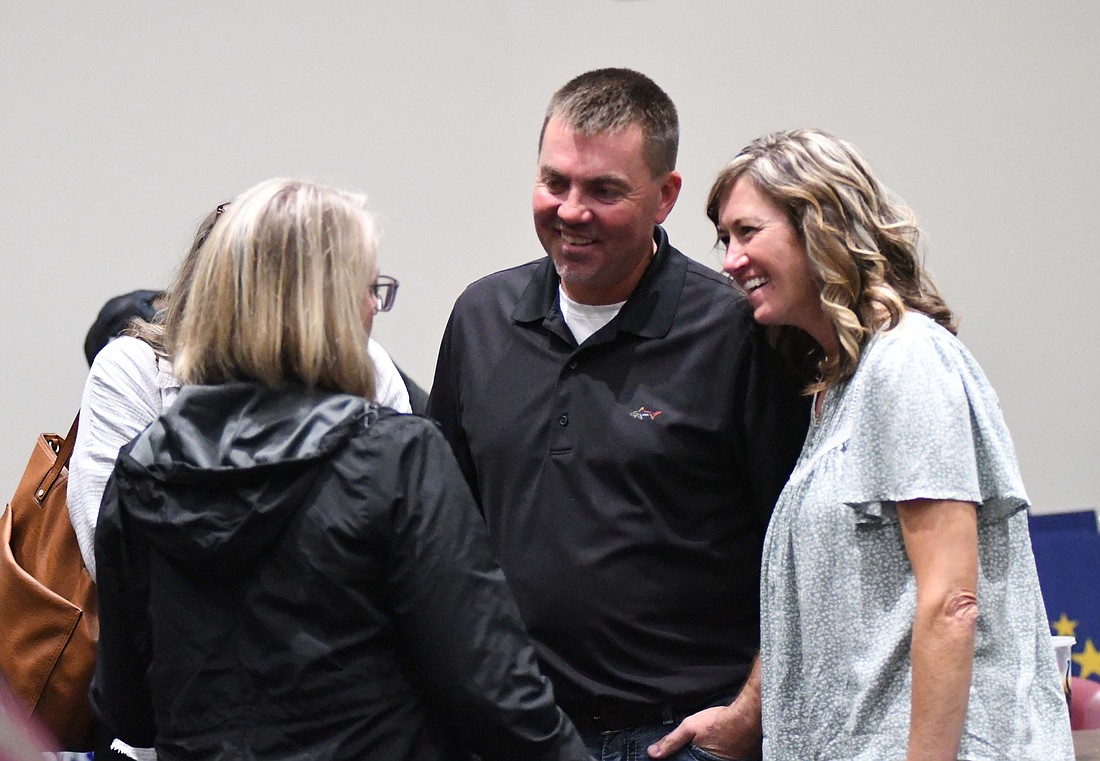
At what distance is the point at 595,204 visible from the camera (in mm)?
2020

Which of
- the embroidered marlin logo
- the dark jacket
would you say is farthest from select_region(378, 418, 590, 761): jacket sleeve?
the embroidered marlin logo

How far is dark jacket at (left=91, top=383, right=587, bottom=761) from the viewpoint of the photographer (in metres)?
1.39

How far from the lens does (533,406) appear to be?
2.04 metres

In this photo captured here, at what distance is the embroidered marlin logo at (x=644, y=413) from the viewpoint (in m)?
1.96

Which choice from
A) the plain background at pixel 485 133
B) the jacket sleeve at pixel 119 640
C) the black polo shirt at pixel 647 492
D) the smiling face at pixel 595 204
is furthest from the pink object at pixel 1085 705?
the jacket sleeve at pixel 119 640

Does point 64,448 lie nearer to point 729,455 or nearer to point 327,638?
point 327,638

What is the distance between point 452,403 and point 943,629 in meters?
0.97

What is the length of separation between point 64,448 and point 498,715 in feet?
3.92

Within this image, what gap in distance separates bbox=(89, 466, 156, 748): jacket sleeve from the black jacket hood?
0.06 metres

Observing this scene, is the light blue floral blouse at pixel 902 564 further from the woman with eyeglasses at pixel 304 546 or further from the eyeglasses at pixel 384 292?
the eyeglasses at pixel 384 292

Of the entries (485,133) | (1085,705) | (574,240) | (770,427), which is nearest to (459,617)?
(770,427)

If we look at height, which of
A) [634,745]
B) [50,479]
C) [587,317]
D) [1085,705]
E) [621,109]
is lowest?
[1085,705]

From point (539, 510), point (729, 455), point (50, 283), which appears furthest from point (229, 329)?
point (50, 283)

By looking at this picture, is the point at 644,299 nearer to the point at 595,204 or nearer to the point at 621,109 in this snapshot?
the point at 595,204
